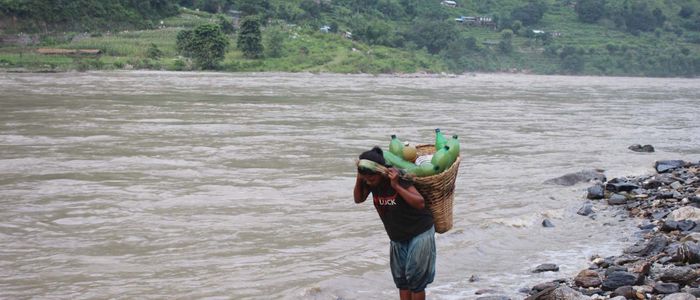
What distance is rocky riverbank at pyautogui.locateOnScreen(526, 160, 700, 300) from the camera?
5742 mm

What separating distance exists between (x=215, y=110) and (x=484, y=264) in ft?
62.7

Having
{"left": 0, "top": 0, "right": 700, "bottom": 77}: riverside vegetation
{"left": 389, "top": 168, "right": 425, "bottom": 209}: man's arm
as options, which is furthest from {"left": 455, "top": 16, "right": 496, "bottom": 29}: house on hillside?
{"left": 389, "top": 168, "right": 425, "bottom": 209}: man's arm

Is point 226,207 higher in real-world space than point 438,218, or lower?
lower

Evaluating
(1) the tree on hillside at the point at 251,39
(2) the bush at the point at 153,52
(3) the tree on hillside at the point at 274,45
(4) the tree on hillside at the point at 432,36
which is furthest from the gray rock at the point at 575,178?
(4) the tree on hillside at the point at 432,36

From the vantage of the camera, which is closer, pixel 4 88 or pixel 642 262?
pixel 642 262

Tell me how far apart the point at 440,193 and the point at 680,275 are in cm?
233

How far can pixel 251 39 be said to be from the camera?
2286 inches

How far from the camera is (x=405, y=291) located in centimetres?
516

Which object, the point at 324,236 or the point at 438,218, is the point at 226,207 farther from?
the point at 438,218

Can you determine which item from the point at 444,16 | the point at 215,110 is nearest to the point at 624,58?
the point at 444,16

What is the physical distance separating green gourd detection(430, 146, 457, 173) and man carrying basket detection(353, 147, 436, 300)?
0.25 meters

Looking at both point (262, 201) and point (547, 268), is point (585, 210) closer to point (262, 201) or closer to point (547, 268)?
point (547, 268)

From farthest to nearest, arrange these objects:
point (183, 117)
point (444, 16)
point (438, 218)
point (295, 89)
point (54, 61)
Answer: point (444, 16) < point (54, 61) < point (295, 89) < point (183, 117) < point (438, 218)

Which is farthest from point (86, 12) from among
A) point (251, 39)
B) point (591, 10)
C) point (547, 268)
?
point (591, 10)
